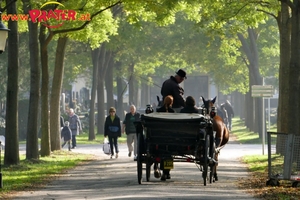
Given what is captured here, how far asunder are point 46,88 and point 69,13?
3235 millimetres

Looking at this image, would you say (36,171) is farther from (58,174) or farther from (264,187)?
(264,187)

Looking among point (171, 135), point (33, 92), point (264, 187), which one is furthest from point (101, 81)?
point (264, 187)

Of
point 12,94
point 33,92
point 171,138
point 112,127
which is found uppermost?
point 33,92

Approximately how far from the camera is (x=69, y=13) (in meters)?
28.9

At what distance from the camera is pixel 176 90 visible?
20406 millimetres

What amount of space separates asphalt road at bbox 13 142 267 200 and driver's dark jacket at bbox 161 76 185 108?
153cm

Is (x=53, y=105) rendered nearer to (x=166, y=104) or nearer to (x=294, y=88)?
(x=294, y=88)

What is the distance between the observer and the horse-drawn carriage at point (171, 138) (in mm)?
18422

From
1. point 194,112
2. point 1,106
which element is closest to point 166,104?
point 194,112

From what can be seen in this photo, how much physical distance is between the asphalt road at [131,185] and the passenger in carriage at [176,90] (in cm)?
149

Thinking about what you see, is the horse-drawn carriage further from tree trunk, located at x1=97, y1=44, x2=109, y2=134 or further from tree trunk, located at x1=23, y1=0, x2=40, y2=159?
tree trunk, located at x1=97, y1=44, x2=109, y2=134

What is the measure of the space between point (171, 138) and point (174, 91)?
2.04m

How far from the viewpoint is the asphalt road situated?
16.5m

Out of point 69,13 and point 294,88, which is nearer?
point 294,88
